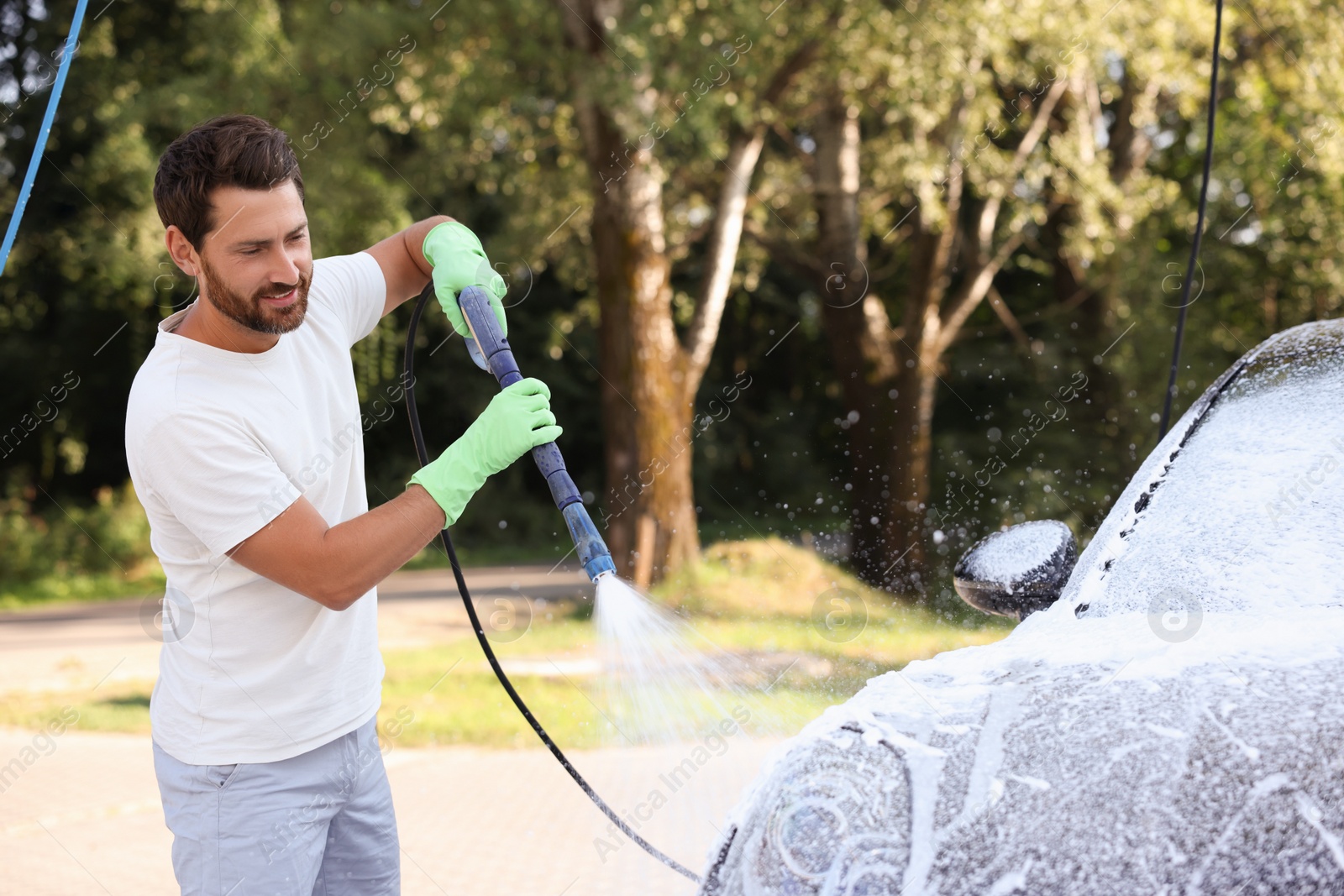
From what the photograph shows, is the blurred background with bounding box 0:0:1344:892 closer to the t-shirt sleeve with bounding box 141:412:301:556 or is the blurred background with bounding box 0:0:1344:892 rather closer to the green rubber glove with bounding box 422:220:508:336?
the green rubber glove with bounding box 422:220:508:336

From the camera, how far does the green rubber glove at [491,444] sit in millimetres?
2045

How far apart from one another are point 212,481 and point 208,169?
1.86 ft

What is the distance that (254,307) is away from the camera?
6.68ft

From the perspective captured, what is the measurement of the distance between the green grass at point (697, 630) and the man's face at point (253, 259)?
7.02 ft

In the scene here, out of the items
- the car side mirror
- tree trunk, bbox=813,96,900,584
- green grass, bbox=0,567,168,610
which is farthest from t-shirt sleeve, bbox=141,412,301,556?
green grass, bbox=0,567,168,610

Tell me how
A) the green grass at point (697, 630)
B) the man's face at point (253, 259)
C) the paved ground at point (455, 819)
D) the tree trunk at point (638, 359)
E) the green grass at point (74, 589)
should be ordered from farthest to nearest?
1. the green grass at point (74, 589)
2. the tree trunk at point (638, 359)
3. the green grass at point (697, 630)
4. the paved ground at point (455, 819)
5. the man's face at point (253, 259)

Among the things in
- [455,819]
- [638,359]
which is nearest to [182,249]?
[455,819]

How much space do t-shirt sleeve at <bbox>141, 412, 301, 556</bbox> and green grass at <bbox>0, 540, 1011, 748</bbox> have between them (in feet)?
6.79

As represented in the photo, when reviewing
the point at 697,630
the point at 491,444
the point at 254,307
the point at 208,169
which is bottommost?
the point at 697,630

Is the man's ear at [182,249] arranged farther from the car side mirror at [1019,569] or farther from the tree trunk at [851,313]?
the tree trunk at [851,313]

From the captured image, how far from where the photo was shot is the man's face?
79.0 inches

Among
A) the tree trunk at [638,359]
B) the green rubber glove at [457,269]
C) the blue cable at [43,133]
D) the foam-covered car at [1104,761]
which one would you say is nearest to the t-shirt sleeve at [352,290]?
the green rubber glove at [457,269]

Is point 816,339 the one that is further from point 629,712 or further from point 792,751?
point 792,751

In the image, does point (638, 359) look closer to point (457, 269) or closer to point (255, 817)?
point (457, 269)
